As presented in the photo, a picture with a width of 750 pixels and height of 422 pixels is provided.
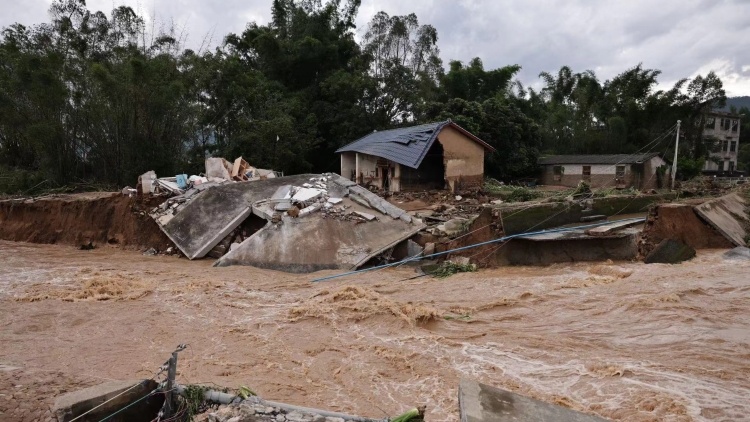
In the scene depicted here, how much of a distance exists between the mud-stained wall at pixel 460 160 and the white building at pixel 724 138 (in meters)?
25.7

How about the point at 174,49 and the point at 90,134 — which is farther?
the point at 174,49

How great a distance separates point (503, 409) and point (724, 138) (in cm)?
4687

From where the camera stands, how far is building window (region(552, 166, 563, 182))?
27.5 meters

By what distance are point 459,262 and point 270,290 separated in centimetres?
424

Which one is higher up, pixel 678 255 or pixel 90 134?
pixel 90 134

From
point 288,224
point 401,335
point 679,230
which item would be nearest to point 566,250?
point 679,230

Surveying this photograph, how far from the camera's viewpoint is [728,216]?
12367 mm

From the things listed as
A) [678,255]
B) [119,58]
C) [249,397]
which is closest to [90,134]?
A: [119,58]

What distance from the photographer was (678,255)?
407 inches

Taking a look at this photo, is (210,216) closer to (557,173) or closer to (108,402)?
(108,402)

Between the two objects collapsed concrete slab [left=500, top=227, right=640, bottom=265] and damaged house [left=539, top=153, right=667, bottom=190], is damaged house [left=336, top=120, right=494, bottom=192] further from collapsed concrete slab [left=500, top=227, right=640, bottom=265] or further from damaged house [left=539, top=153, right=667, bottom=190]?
damaged house [left=539, top=153, right=667, bottom=190]

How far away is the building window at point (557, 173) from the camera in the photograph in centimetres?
2752

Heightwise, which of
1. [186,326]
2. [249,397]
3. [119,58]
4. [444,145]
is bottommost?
[186,326]

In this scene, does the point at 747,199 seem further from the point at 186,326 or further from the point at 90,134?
the point at 90,134
